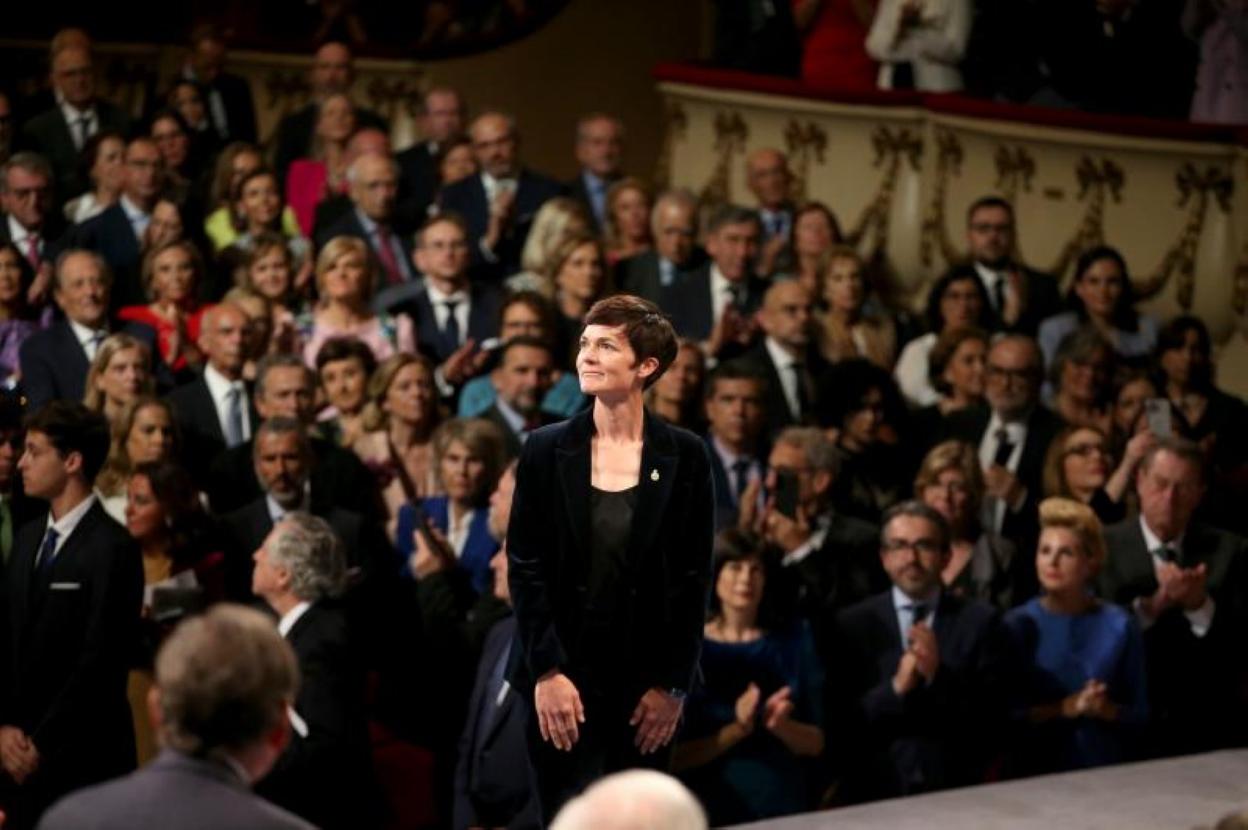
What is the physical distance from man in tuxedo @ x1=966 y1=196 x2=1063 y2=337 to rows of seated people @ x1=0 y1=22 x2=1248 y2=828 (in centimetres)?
2

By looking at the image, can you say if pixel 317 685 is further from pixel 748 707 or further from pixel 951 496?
pixel 951 496

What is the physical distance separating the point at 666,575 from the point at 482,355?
11.4 ft

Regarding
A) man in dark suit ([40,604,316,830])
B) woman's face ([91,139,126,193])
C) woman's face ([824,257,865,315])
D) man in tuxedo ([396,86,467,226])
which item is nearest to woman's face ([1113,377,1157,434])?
woman's face ([824,257,865,315])

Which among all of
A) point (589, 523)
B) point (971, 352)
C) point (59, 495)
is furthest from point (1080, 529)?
point (59, 495)

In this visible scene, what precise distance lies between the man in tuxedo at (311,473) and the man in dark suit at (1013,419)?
213cm

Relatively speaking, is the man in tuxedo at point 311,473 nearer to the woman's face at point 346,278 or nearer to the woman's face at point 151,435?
the woman's face at point 151,435

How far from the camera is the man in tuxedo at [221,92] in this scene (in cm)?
1156

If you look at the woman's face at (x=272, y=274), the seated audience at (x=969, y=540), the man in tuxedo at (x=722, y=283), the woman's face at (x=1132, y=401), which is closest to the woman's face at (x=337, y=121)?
the woman's face at (x=272, y=274)

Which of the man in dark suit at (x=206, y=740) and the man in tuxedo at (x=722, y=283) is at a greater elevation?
the man in dark suit at (x=206, y=740)

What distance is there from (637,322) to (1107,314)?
4.64 m

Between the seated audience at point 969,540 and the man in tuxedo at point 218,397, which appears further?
the man in tuxedo at point 218,397

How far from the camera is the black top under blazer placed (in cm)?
537

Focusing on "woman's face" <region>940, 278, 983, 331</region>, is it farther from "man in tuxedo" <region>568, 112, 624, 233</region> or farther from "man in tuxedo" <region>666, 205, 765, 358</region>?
"man in tuxedo" <region>568, 112, 624, 233</region>

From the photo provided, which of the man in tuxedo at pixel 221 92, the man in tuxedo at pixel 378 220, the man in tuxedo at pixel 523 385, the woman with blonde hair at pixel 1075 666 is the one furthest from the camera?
the man in tuxedo at pixel 221 92
